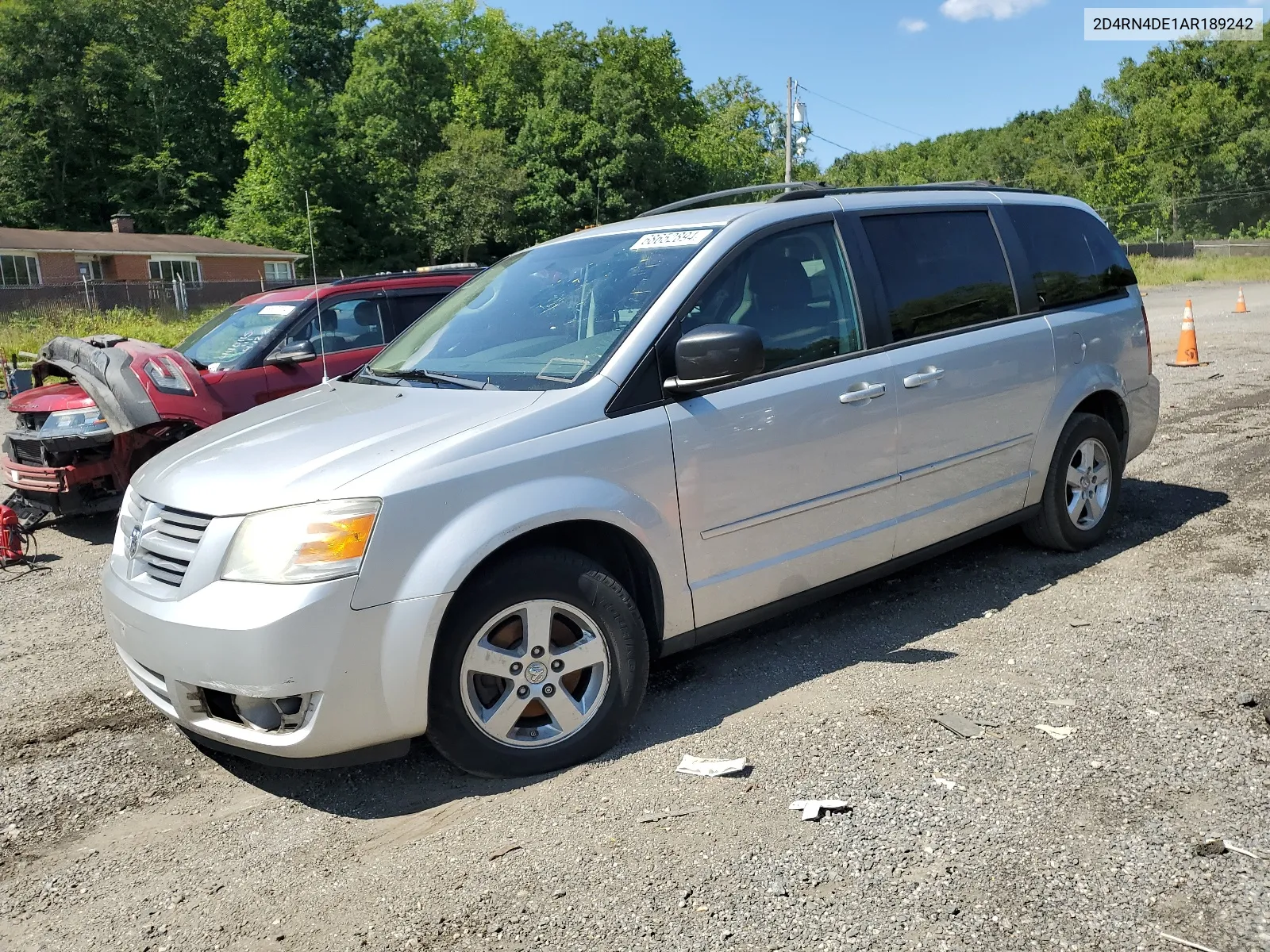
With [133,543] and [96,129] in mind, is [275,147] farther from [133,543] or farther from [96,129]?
[133,543]

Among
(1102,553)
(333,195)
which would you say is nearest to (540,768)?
(1102,553)

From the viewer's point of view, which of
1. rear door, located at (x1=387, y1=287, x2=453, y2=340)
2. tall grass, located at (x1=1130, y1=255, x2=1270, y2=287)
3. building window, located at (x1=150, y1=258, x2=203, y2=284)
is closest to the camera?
rear door, located at (x1=387, y1=287, x2=453, y2=340)

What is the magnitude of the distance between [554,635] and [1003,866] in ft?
5.22

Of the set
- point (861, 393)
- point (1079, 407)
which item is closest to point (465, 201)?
point (1079, 407)

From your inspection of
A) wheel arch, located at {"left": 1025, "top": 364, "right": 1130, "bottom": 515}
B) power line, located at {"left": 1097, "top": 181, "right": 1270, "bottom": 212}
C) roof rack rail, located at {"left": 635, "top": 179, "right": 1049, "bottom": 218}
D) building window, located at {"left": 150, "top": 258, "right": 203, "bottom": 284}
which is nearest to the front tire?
roof rack rail, located at {"left": 635, "top": 179, "right": 1049, "bottom": 218}

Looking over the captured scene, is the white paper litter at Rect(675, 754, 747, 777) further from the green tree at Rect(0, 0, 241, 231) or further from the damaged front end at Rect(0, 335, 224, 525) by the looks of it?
the green tree at Rect(0, 0, 241, 231)

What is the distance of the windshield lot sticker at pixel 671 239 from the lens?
4206 millimetres

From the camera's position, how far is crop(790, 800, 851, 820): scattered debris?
3.17m

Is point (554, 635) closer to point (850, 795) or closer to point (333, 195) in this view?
point (850, 795)

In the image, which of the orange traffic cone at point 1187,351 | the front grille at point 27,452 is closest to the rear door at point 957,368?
the front grille at point 27,452

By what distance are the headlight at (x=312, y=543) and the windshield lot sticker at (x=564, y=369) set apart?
3.05 ft

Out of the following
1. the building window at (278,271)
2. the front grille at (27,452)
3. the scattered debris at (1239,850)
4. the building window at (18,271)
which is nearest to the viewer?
the scattered debris at (1239,850)

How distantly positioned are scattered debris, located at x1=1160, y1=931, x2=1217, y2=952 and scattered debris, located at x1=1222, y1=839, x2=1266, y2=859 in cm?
49

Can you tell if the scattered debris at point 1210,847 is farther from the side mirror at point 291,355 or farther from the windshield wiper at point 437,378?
the side mirror at point 291,355
